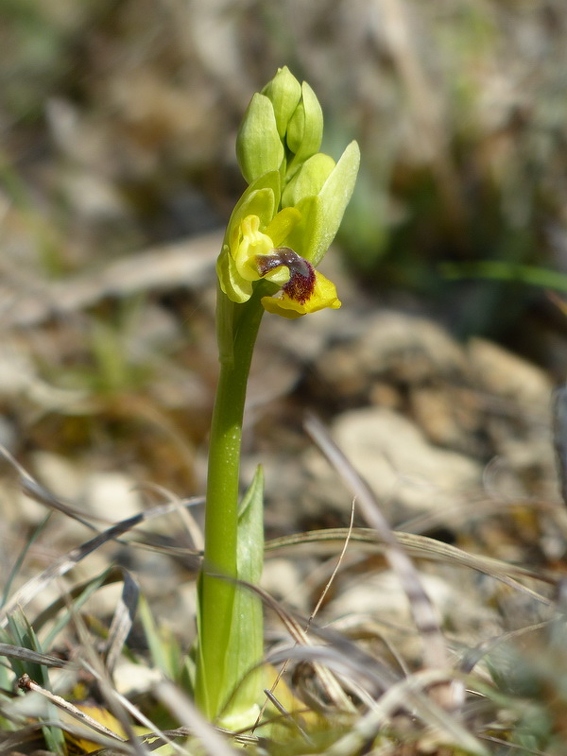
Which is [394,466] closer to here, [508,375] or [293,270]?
[508,375]

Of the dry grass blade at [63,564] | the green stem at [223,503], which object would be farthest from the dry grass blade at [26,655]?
the green stem at [223,503]

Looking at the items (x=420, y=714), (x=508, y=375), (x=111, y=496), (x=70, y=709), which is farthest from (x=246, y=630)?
(x=508, y=375)

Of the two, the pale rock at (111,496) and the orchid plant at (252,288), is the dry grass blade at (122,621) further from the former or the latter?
the pale rock at (111,496)

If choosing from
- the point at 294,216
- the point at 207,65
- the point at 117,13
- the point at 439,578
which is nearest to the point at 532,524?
the point at 439,578

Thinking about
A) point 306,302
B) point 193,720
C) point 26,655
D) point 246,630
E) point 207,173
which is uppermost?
point 207,173

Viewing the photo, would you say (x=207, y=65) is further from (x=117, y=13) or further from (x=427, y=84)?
(x=427, y=84)

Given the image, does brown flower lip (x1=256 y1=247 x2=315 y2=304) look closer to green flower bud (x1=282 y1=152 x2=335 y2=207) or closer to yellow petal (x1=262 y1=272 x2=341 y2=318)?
yellow petal (x1=262 y1=272 x2=341 y2=318)
